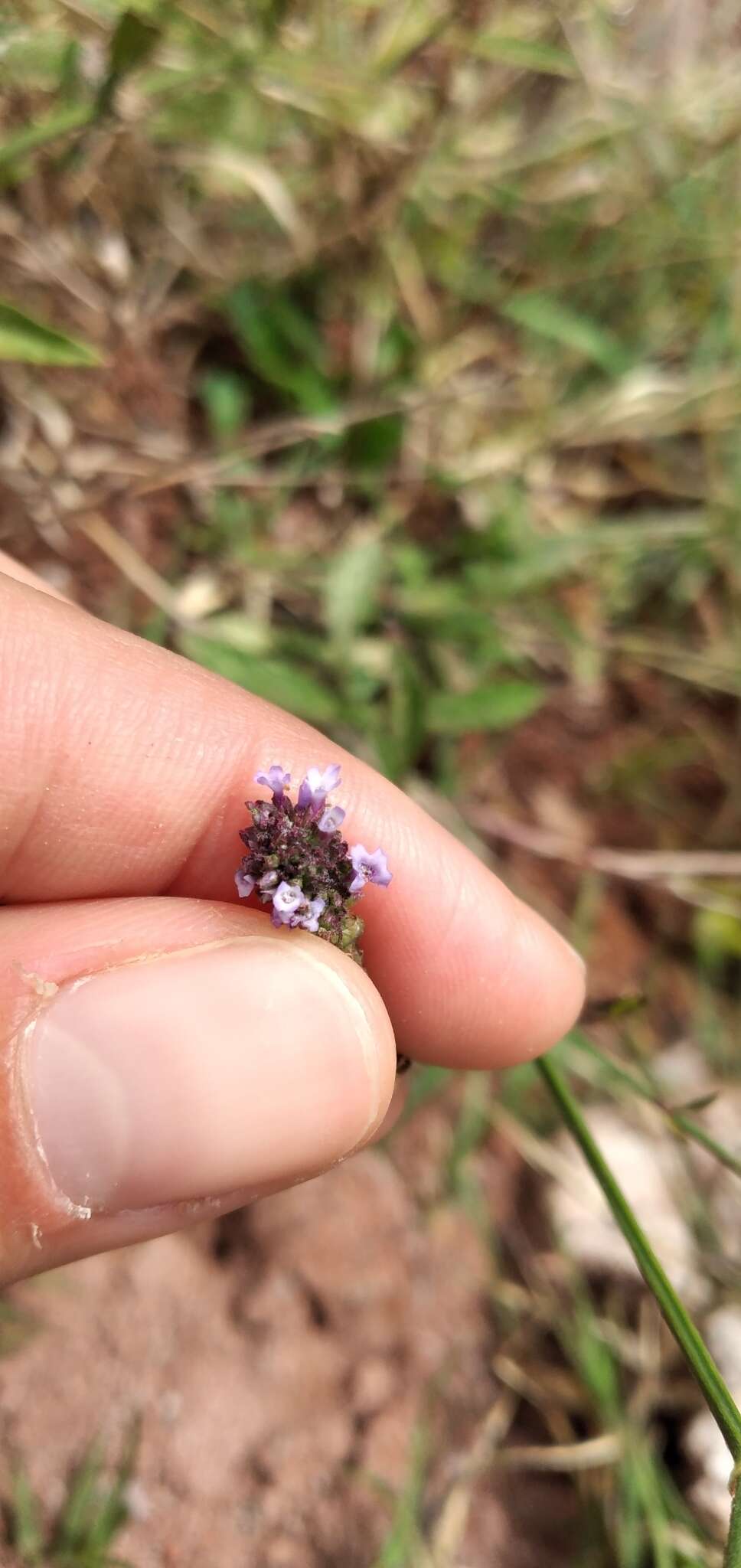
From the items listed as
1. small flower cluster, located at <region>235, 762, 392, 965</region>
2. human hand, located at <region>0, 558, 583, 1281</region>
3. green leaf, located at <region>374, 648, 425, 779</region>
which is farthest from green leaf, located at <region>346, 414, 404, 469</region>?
small flower cluster, located at <region>235, 762, 392, 965</region>

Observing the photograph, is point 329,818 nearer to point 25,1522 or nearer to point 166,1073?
point 166,1073

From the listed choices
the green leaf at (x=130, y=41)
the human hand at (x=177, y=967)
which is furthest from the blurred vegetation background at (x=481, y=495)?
the human hand at (x=177, y=967)

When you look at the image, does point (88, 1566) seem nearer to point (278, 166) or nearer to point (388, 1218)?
point (388, 1218)

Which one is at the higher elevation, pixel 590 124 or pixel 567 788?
pixel 590 124

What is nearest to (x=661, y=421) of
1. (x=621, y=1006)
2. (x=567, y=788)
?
(x=567, y=788)

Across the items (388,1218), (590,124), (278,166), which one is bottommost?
(388,1218)

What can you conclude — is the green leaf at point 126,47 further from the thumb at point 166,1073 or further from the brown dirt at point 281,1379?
the brown dirt at point 281,1379

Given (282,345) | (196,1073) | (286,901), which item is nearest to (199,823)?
(286,901)
